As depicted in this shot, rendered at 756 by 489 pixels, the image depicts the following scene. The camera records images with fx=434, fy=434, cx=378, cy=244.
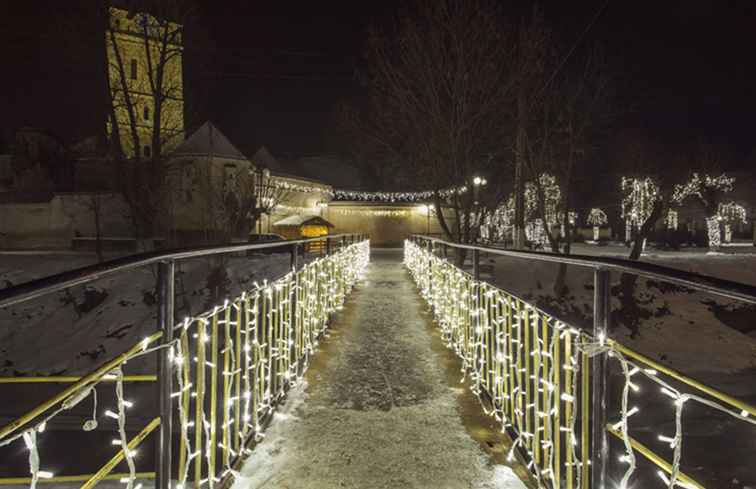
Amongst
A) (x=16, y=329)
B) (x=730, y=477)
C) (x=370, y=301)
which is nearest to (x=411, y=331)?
(x=370, y=301)

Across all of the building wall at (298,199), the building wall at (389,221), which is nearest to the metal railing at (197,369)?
the building wall at (298,199)

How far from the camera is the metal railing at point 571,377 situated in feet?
5.02

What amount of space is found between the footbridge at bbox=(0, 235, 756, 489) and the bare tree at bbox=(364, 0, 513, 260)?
4993mm

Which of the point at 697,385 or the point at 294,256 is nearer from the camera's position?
the point at 697,385

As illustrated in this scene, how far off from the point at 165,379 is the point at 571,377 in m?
2.22

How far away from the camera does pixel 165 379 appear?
2.08m

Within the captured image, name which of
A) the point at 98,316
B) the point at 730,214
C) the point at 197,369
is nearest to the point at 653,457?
the point at 197,369

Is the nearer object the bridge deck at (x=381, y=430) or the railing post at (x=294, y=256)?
the bridge deck at (x=381, y=430)

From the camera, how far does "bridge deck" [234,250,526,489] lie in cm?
282

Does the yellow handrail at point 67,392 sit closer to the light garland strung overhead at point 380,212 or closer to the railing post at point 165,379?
the railing post at point 165,379

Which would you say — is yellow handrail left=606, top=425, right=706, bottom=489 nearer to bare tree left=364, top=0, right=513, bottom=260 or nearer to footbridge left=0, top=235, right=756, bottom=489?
footbridge left=0, top=235, right=756, bottom=489

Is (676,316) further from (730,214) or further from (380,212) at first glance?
(730,214)

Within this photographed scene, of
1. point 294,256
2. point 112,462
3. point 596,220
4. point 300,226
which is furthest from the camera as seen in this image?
point 596,220

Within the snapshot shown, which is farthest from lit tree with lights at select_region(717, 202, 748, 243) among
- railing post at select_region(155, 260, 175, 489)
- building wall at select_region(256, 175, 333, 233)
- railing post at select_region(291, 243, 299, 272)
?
railing post at select_region(155, 260, 175, 489)
